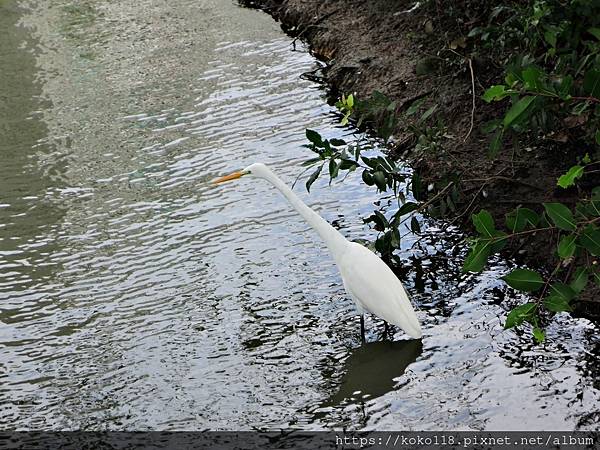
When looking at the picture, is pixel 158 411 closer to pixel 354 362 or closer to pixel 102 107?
pixel 354 362

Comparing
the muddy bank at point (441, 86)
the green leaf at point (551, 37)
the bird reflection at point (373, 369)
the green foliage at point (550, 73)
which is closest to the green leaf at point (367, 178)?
the muddy bank at point (441, 86)

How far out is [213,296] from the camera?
615 centimetres

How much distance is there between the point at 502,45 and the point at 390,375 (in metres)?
3.16

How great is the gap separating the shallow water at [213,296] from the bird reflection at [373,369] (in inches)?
0.5

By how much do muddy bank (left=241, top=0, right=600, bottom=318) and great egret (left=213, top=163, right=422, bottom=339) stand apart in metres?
1.04

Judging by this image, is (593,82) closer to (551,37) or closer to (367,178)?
(551,37)

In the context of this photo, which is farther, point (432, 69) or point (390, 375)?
point (432, 69)

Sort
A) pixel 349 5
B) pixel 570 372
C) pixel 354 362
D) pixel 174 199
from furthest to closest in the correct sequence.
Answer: pixel 349 5 < pixel 174 199 < pixel 354 362 < pixel 570 372

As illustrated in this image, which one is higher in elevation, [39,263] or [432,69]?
[432,69]

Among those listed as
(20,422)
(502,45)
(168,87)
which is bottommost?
(20,422)

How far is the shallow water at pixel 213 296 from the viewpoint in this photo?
193 inches

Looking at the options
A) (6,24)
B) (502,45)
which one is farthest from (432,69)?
(6,24)

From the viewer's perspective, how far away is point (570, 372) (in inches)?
192


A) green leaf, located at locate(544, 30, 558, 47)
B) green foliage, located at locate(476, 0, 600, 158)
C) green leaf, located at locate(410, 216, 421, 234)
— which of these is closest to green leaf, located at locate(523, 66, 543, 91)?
green foliage, located at locate(476, 0, 600, 158)
